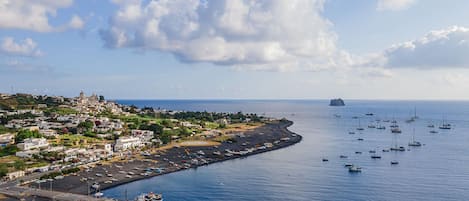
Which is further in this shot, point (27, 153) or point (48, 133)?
point (48, 133)

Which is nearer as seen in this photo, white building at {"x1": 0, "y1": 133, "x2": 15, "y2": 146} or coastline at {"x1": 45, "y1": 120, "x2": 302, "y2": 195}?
coastline at {"x1": 45, "y1": 120, "x2": 302, "y2": 195}

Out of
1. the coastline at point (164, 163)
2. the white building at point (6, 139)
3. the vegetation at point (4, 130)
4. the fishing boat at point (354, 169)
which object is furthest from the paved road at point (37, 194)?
the vegetation at point (4, 130)

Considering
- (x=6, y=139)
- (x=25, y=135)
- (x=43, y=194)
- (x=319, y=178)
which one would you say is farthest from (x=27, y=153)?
(x=319, y=178)

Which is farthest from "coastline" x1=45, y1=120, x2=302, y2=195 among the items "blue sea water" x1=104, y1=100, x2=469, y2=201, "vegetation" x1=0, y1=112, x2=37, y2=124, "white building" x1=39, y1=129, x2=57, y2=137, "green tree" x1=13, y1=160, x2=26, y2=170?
"vegetation" x1=0, y1=112, x2=37, y2=124

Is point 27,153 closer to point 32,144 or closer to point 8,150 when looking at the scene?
point 32,144

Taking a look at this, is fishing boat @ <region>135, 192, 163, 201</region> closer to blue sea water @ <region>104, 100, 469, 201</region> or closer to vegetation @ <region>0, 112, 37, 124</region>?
blue sea water @ <region>104, 100, 469, 201</region>

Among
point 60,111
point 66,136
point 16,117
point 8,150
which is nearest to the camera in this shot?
point 8,150
